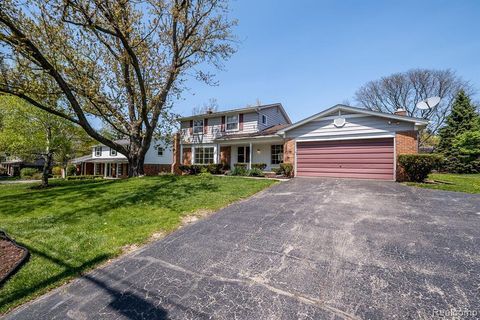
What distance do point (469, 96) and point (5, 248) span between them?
37684mm

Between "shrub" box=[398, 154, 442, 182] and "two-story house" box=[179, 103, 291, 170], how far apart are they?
790 cm

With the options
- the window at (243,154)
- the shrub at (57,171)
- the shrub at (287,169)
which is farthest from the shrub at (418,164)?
the shrub at (57,171)

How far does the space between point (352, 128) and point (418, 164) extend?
3.27 m

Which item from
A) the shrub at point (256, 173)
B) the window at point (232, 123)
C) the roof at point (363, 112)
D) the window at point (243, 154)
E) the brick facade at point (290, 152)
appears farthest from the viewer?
the window at point (232, 123)

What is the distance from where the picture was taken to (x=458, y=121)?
2470 centimetres

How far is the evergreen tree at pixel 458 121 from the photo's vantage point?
2395cm

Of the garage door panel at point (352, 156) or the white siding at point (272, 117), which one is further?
the white siding at point (272, 117)

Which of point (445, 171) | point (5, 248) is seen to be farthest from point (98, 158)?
point (445, 171)

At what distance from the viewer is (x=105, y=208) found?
7750mm

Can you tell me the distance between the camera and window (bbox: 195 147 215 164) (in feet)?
65.9

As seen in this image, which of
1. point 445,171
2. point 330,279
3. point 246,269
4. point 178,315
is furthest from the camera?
point 445,171

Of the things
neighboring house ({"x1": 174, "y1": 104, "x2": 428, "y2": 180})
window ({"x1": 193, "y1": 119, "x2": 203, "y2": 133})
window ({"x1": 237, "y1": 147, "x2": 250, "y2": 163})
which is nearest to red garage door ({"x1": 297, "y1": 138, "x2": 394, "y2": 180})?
neighboring house ({"x1": 174, "y1": 104, "x2": 428, "y2": 180})

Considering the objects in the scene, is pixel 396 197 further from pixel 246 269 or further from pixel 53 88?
pixel 53 88

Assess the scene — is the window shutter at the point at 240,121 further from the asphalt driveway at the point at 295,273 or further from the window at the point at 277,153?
the asphalt driveway at the point at 295,273
